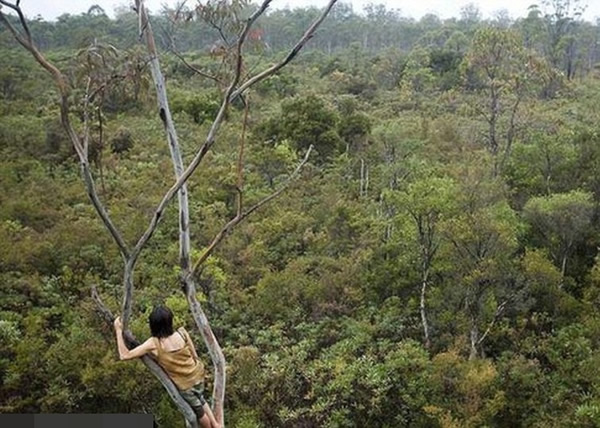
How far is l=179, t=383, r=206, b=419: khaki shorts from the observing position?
3043 millimetres

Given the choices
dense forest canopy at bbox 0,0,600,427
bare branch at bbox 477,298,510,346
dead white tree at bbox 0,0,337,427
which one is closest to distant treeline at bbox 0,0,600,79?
dense forest canopy at bbox 0,0,600,427

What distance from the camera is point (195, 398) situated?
10.1ft

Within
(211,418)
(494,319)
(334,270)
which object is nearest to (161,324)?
(211,418)

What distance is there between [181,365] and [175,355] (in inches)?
3.3

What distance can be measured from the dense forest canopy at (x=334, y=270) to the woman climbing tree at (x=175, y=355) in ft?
4.64

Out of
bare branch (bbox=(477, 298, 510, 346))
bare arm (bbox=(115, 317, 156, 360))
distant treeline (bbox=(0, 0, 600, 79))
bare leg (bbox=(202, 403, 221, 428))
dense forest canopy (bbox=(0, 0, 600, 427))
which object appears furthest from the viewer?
distant treeline (bbox=(0, 0, 600, 79))

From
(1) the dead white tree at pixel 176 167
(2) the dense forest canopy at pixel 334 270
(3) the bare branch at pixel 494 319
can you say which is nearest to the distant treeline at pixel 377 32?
(2) the dense forest canopy at pixel 334 270

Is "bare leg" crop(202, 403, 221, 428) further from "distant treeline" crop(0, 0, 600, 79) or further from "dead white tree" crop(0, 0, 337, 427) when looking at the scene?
"distant treeline" crop(0, 0, 600, 79)

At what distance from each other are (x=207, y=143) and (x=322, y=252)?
1074cm

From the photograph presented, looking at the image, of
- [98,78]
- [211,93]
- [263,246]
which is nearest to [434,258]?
[263,246]

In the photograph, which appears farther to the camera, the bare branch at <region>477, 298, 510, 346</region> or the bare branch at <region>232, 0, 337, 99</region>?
the bare branch at <region>477, 298, 510, 346</region>

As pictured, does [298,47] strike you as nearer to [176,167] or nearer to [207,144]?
[207,144]

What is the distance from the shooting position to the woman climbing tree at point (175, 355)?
9.37 feet

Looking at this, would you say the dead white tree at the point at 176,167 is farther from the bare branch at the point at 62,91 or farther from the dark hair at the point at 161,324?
the dark hair at the point at 161,324
